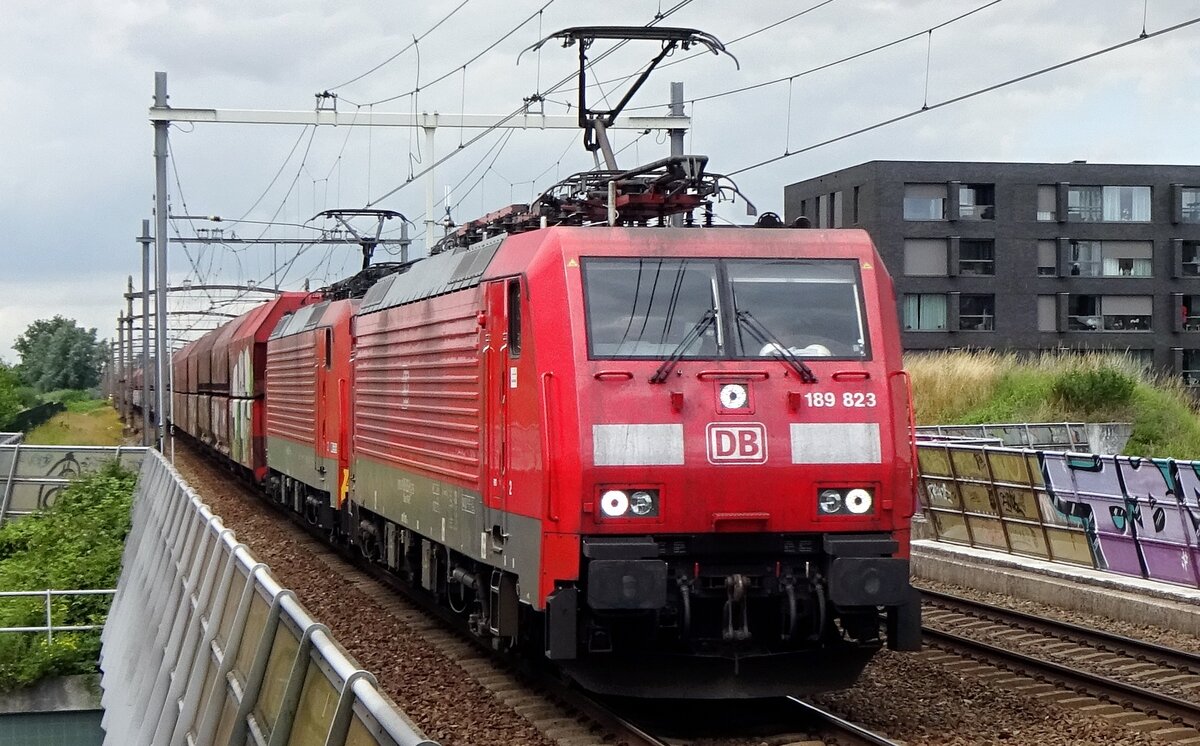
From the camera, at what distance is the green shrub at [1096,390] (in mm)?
35719

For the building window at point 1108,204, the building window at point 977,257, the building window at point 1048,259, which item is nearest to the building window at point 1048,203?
the building window at point 1108,204

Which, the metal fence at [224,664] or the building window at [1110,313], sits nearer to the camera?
the metal fence at [224,664]

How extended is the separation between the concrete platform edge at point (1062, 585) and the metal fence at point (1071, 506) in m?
0.26

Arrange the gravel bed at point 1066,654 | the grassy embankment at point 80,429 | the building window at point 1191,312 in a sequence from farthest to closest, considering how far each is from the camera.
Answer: the grassy embankment at point 80,429 < the building window at point 1191,312 < the gravel bed at point 1066,654

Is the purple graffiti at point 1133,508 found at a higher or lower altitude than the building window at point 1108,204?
lower

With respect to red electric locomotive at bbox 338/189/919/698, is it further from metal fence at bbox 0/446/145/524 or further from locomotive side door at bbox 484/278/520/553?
metal fence at bbox 0/446/145/524

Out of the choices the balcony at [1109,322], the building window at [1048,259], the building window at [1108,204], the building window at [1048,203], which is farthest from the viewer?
the building window at [1108,204]

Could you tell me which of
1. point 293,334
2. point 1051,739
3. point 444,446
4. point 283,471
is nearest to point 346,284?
point 293,334

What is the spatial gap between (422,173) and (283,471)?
5.73 m

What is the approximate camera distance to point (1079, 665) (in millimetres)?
11570

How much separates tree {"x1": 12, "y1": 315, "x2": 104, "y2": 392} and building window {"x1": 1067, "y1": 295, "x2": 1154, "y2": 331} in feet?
307

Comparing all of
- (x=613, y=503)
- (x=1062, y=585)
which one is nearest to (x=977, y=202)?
(x=1062, y=585)

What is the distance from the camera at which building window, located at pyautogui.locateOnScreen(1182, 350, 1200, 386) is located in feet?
179

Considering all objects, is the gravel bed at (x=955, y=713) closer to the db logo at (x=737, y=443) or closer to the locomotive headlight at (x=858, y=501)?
the locomotive headlight at (x=858, y=501)
